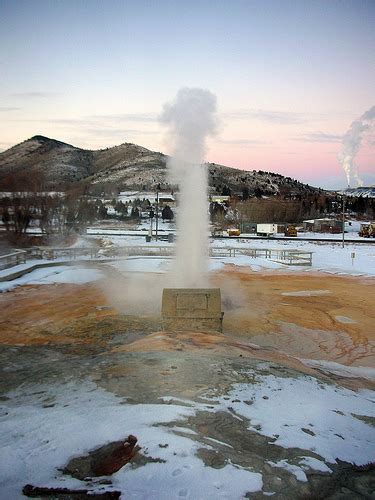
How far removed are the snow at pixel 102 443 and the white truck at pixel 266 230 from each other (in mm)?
55254

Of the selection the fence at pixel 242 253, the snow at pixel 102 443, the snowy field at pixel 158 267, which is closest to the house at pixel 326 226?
the snowy field at pixel 158 267

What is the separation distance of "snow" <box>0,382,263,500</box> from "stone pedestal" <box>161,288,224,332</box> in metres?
5.29

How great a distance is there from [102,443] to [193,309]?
280 inches

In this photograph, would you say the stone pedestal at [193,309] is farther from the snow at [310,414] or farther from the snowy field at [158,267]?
the snowy field at [158,267]

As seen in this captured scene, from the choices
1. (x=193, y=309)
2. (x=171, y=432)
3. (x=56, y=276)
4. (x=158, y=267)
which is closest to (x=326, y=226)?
(x=158, y=267)

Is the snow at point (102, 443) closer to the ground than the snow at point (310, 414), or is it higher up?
higher up

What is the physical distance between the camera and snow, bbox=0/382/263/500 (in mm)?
3922

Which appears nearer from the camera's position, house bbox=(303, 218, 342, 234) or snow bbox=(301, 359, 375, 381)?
snow bbox=(301, 359, 375, 381)

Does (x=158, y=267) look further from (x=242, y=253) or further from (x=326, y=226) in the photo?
(x=326, y=226)

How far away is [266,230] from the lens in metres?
60.6

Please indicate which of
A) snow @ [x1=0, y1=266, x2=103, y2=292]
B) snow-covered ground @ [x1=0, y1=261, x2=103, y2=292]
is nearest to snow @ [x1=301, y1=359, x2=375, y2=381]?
snow @ [x1=0, y1=266, x2=103, y2=292]

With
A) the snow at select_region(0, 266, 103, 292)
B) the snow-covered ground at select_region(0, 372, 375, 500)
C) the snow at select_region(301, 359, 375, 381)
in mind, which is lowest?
the snow at select_region(301, 359, 375, 381)

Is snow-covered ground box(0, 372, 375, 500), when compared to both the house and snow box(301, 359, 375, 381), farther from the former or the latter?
the house

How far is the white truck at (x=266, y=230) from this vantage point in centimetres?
6027
